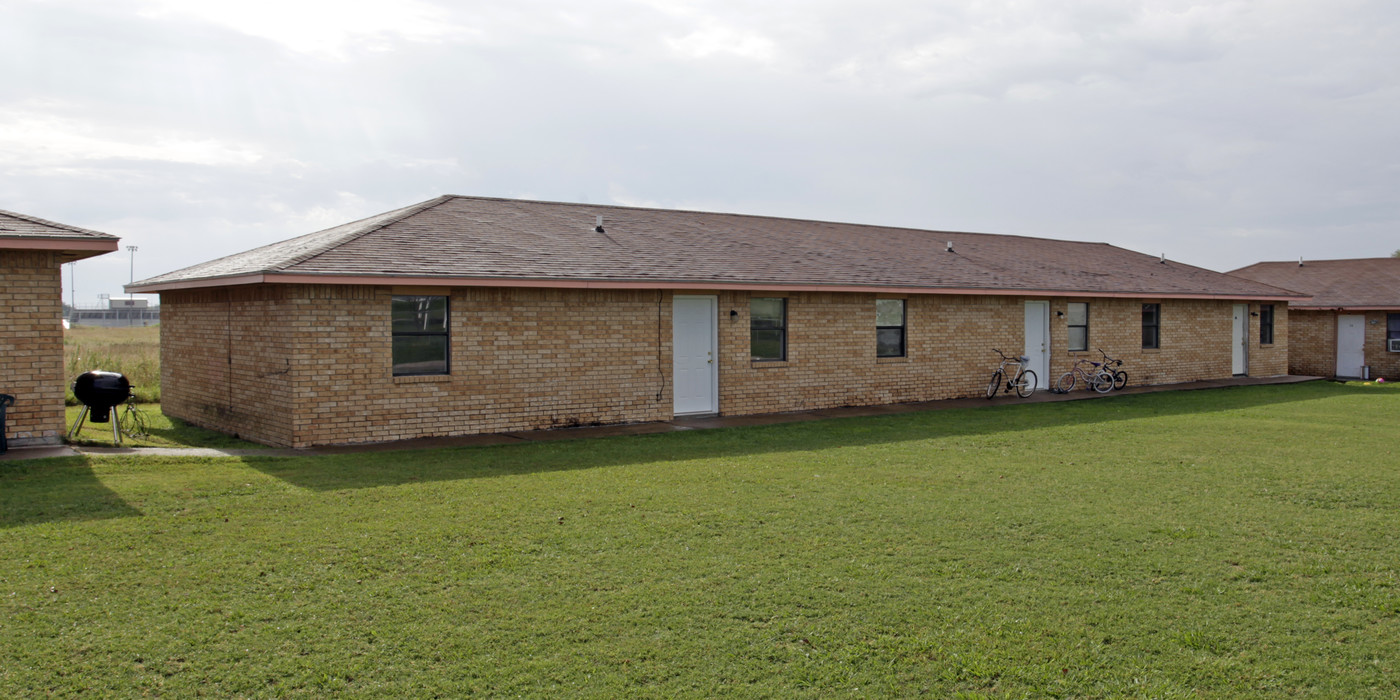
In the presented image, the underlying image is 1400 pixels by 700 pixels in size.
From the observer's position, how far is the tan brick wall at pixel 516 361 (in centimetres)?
1283

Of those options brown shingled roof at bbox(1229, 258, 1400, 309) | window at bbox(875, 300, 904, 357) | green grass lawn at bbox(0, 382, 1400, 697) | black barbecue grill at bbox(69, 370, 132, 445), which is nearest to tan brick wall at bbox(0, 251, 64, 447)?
black barbecue grill at bbox(69, 370, 132, 445)

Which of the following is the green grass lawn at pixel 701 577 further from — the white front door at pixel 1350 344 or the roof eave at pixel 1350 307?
the white front door at pixel 1350 344

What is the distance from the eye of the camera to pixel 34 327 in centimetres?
1173

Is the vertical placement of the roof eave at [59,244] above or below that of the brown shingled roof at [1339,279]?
below

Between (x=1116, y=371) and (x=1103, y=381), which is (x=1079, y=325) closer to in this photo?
(x=1116, y=371)

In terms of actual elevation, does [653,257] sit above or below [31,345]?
above

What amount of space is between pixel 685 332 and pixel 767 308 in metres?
1.69

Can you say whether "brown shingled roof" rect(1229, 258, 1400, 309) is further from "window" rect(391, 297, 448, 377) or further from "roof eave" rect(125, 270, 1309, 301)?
"window" rect(391, 297, 448, 377)

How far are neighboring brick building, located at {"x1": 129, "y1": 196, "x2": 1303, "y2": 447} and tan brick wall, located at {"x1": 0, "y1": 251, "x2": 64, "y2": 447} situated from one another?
207 cm

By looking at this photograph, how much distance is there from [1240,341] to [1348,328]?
548 centimetres

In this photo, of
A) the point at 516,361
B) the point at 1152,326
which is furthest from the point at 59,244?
the point at 1152,326

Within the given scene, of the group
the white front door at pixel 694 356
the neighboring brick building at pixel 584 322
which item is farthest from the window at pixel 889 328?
the white front door at pixel 694 356

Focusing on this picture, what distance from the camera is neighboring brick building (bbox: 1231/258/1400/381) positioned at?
28.1m

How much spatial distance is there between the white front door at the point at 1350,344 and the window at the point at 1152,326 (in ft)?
29.7
